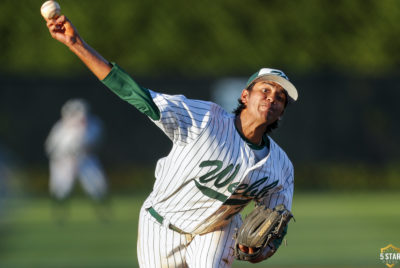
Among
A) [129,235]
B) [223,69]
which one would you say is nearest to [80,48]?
[129,235]

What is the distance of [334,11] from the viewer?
22.9m

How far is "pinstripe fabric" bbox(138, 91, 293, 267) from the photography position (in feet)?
16.4

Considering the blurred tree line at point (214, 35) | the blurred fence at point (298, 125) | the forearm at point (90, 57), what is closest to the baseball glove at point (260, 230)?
the forearm at point (90, 57)

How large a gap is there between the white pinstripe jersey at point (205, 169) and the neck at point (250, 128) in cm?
8

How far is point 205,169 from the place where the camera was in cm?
505

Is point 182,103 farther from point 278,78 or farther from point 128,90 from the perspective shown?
point 278,78

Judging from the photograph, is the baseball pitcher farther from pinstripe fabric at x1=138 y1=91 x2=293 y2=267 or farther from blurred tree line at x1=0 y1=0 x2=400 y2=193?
blurred tree line at x1=0 y1=0 x2=400 y2=193

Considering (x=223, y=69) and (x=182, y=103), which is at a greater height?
(x=223, y=69)

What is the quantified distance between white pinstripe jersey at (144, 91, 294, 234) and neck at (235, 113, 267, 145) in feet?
0.27

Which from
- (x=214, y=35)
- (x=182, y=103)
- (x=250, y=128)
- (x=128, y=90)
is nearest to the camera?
(x=128, y=90)

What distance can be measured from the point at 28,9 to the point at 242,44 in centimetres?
557

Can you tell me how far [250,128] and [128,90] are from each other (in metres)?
0.97

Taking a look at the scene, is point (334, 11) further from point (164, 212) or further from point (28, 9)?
point (164, 212)

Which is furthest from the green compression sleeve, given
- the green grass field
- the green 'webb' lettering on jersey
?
the green grass field
